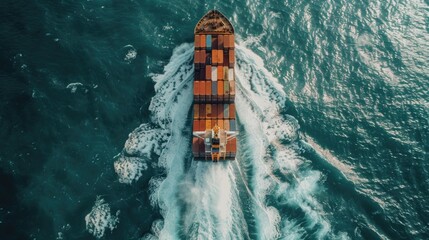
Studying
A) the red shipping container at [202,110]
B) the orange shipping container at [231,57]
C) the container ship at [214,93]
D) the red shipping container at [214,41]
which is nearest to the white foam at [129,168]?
the container ship at [214,93]

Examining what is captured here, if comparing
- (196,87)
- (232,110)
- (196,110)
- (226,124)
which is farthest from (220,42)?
(226,124)

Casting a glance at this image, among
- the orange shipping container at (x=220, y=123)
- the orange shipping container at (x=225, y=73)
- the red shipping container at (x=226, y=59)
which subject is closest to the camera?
the orange shipping container at (x=220, y=123)

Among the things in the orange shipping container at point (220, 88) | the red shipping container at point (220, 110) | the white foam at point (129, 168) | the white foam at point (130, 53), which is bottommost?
the white foam at point (129, 168)

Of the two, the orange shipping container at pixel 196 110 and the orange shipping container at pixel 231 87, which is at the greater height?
the orange shipping container at pixel 231 87

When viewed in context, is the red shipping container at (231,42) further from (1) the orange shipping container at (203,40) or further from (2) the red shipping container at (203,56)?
(2) the red shipping container at (203,56)

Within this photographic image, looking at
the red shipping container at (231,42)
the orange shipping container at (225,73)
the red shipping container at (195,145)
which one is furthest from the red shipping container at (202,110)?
the red shipping container at (231,42)

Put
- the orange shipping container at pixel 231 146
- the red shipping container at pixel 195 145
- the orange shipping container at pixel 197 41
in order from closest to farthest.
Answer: the red shipping container at pixel 195 145 → the orange shipping container at pixel 231 146 → the orange shipping container at pixel 197 41

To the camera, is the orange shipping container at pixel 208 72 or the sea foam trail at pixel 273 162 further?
the orange shipping container at pixel 208 72

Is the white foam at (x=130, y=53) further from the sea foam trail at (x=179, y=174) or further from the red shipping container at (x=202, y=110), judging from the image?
the red shipping container at (x=202, y=110)
